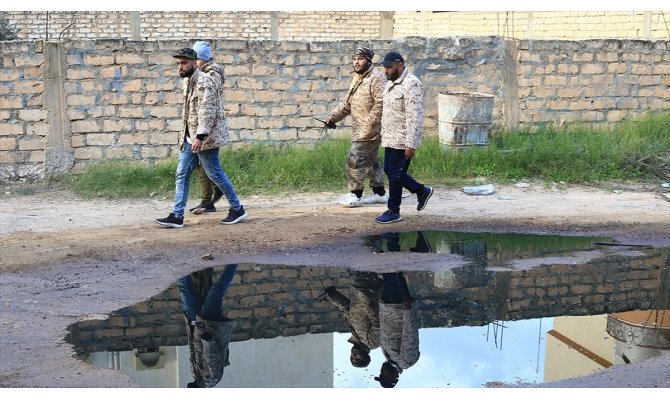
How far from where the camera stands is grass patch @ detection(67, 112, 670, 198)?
31.1 feet

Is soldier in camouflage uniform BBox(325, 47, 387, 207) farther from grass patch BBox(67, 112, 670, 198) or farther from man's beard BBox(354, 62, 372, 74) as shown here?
grass patch BBox(67, 112, 670, 198)

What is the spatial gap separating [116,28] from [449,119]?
31.8 ft

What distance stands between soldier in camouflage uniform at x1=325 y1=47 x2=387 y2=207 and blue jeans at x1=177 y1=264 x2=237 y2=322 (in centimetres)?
216

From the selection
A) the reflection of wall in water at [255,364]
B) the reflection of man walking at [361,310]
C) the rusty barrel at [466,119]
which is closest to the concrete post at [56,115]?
the rusty barrel at [466,119]

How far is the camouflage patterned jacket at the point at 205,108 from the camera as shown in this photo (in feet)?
24.4

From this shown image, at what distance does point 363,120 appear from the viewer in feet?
27.1


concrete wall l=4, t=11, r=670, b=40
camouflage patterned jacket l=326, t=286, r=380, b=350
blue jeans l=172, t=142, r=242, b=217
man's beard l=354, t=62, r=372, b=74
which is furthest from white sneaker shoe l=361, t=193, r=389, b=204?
concrete wall l=4, t=11, r=670, b=40

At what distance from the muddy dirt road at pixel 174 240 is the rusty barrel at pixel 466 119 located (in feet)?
3.40

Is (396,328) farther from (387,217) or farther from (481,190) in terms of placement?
(481,190)

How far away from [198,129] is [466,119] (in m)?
3.95

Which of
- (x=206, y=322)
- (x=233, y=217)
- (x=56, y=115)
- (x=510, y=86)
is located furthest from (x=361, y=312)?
(x=510, y=86)

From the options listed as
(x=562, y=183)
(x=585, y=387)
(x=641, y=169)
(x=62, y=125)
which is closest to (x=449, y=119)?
(x=562, y=183)

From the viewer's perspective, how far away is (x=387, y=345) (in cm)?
515

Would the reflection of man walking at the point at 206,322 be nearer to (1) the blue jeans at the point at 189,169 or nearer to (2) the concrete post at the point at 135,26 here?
(1) the blue jeans at the point at 189,169
